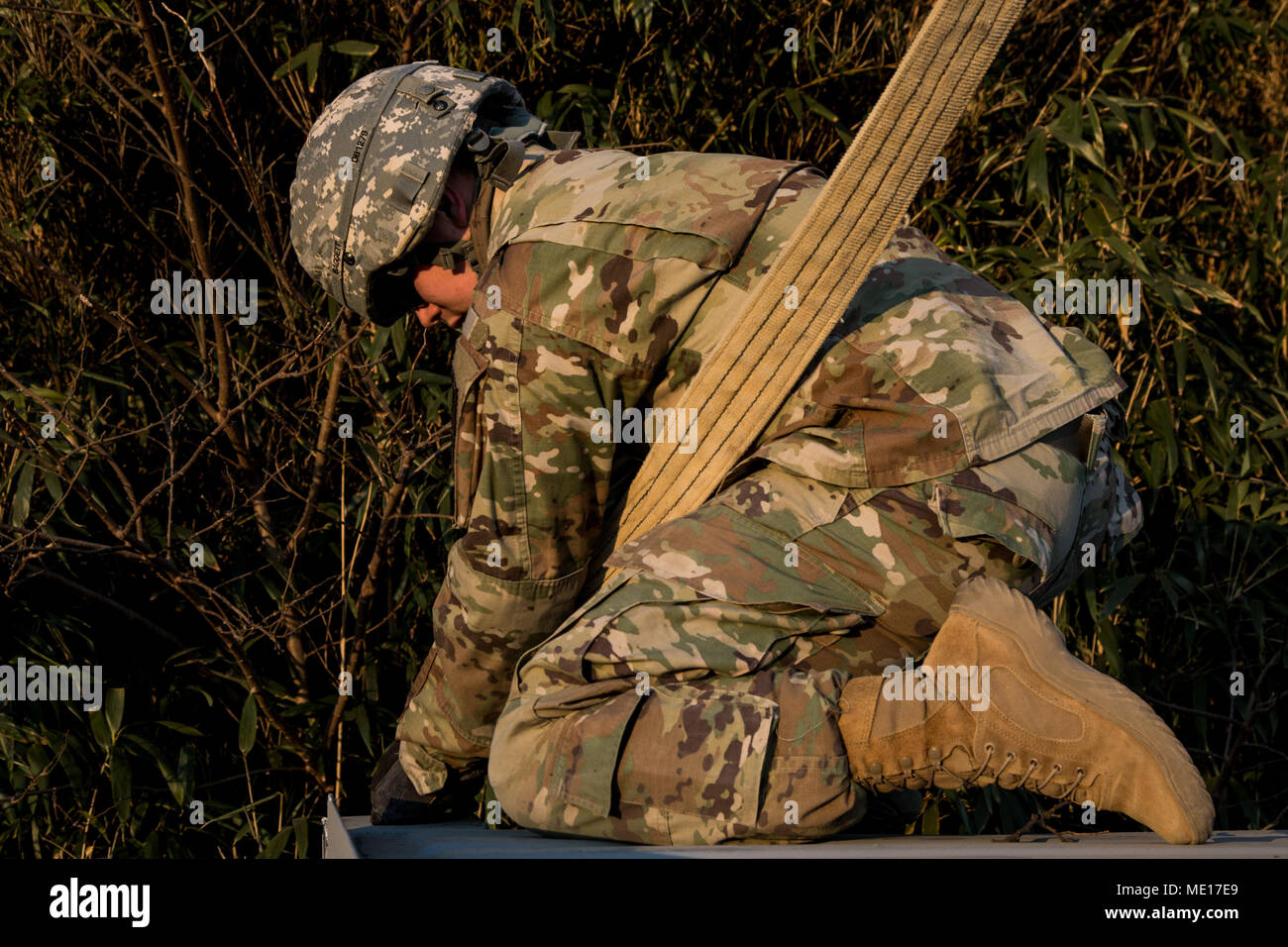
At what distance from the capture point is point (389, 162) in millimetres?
2201

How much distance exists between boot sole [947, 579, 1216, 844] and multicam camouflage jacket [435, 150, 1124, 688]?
202 millimetres

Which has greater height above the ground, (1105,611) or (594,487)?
(594,487)

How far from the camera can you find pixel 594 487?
7.04ft

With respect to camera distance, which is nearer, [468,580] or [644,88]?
[468,580]

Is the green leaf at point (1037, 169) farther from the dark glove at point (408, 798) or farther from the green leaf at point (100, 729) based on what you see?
the green leaf at point (100, 729)

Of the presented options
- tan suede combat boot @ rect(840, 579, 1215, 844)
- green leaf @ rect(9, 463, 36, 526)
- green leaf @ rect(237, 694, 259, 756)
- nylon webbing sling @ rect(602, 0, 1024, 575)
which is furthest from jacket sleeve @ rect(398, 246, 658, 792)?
green leaf @ rect(9, 463, 36, 526)

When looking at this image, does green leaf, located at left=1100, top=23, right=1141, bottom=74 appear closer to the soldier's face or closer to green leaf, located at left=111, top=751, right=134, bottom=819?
the soldier's face

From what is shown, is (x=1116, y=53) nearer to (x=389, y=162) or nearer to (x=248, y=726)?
(x=389, y=162)

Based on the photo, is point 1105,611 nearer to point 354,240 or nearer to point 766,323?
point 766,323

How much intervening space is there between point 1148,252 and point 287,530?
2.13 m

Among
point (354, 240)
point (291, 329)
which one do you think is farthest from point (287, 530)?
point (354, 240)

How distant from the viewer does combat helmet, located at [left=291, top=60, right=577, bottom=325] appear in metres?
2.20

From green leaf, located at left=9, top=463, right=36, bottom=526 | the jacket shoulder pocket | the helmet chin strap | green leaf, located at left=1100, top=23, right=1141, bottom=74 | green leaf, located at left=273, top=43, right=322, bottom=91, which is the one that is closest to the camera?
the jacket shoulder pocket

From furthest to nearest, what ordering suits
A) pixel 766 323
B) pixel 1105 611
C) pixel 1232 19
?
pixel 1232 19 < pixel 1105 611 < pixel 766 323
